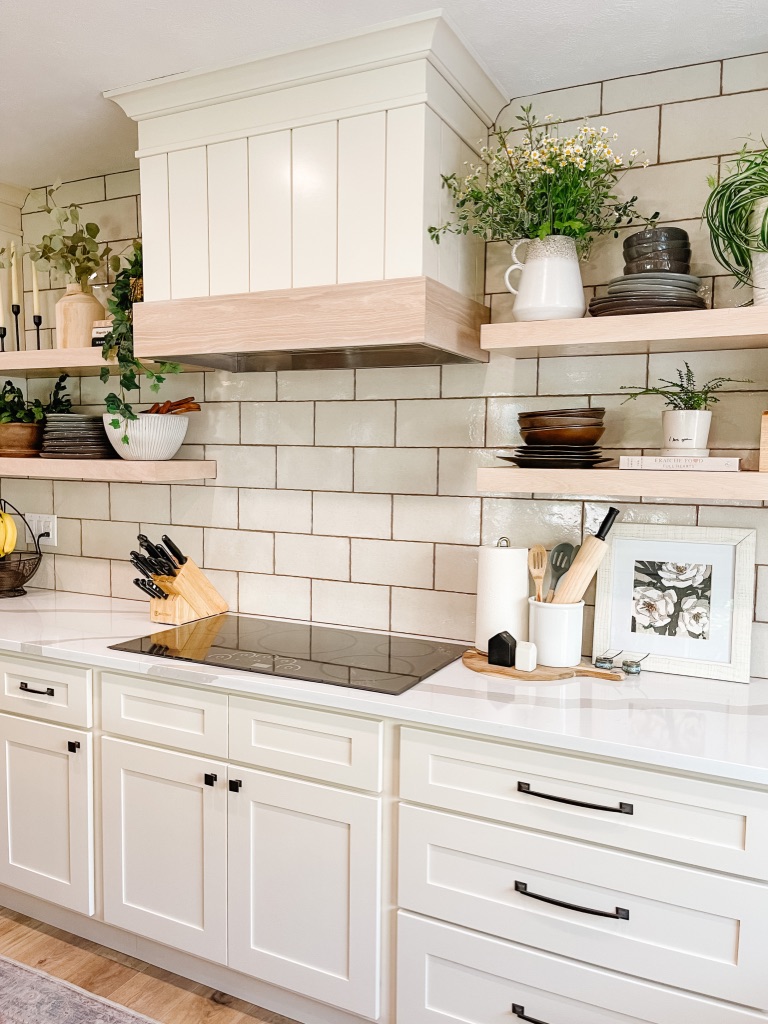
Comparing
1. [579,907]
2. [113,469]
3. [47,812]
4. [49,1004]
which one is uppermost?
[113,469]

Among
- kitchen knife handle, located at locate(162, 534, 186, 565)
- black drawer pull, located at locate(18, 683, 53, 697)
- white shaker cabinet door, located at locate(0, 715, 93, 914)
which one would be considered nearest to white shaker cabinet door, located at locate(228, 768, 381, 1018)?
white shaker cabinet door, located at locate(0, 715, 93, 914)

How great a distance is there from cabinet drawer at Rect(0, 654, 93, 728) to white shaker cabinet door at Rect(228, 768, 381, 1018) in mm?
507

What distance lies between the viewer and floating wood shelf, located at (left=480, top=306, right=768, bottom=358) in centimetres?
168

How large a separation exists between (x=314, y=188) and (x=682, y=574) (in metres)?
1.28

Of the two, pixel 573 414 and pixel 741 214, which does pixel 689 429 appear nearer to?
pixel 573 414

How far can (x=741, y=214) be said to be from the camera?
172 cm

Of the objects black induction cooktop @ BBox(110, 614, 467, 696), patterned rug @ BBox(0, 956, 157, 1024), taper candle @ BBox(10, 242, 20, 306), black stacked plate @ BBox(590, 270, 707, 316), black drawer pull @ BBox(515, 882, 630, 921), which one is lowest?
patterned rug @ BBox(0, 956, 157, 1024)

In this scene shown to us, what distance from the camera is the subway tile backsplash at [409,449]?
1957 mm

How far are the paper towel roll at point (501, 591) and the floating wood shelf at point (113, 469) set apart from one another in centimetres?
99

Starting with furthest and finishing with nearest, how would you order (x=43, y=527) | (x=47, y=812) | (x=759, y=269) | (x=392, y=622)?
1. (x=43, y=527)
2. (x=392, y=622)
3. (x=47, y=812)
4. (x=759, y=269)

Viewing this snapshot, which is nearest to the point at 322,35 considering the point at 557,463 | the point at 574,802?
the point at 557,463

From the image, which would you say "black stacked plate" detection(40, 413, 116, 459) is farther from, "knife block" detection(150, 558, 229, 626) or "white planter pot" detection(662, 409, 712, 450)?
"white planter pot" detection(662, 409, 712, 450)

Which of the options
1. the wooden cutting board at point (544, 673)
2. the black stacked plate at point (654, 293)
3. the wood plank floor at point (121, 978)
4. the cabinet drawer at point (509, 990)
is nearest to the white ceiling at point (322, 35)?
the black stacked plate at point (654, 293)

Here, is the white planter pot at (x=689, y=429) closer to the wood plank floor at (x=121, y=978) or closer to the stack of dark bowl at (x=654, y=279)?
the stack of dark bowl at (x=654, y=279)
